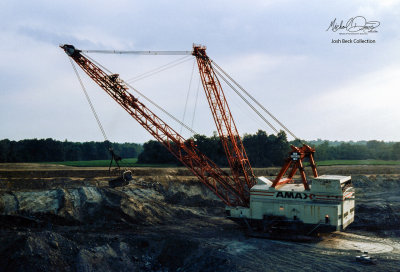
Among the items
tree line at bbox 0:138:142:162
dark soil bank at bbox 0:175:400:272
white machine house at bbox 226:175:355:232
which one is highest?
tree line at bbox 0:138:142:162

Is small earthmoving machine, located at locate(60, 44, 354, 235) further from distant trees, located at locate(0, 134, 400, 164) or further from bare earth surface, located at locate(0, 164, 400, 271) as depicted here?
distant trees, located at locate(0, 134, 400, 164)

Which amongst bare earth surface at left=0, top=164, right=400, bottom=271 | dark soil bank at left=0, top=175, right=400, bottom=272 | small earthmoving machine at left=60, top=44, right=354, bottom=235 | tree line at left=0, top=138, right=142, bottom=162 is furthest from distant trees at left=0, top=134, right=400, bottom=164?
small earthmoving machine at left=60, top=44, right=354, bottom=235

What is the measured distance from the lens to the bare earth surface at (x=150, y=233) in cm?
2017

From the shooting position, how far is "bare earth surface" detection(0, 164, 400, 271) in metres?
20.2

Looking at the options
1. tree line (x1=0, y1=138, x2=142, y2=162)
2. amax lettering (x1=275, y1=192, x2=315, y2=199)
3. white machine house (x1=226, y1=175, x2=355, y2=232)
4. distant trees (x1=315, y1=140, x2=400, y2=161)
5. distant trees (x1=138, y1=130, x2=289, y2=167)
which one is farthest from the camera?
distant trees (x1=315, y1=140, x2=400, y2=161)

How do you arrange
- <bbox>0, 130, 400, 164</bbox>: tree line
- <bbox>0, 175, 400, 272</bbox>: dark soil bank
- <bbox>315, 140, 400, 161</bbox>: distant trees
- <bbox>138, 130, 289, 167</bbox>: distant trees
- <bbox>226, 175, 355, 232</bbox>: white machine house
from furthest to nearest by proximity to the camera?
1. <bbox>315, 140, 400, 161</bbox>: distant trees
2. <bbox>0, 130, 400, 164</bbox>: tree line
3. <bbox>138, 130, 289, 167</bbox>: distant trees
4. <bbox>226, 175, 355, 232</bbox>: white machine house
5. <bbox>0, 175, 400, 272</bbox>: dark soil bank

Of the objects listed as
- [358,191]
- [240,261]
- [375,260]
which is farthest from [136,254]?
[358,191]

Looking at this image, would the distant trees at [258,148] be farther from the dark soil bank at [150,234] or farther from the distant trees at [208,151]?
the dark soil bank at [150,234]

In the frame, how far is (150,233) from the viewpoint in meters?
26.6

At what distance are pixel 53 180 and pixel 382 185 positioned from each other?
4022cm

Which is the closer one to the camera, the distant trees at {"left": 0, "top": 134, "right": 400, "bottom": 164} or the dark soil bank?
the dark soil bank

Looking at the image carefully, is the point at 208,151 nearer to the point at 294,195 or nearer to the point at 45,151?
the point at 294,195

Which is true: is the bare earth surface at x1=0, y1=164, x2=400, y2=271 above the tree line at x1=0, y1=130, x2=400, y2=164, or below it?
below

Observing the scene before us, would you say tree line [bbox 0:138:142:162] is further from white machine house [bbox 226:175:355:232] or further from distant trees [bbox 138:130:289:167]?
white machine house [bbox 226:175:355:232]
